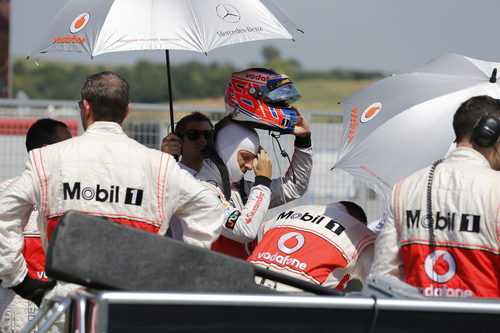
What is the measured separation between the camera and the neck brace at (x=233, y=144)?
17.3ft

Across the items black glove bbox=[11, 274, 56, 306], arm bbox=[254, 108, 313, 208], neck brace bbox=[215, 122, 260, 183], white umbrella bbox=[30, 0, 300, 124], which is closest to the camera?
black glove bbox=[11, 274, 56, 306]

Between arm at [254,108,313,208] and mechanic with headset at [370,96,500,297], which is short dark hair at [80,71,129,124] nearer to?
mechanic with headset at [370,96,500,297]


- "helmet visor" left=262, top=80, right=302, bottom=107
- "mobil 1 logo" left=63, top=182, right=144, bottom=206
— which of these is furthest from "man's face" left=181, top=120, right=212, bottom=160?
"mobil 1 logo" left=63, top=182, right=144, bottom=206

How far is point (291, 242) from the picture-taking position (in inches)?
193

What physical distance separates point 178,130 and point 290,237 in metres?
1.14

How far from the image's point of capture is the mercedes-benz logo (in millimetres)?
5246

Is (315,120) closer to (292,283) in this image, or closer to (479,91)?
(479,91)

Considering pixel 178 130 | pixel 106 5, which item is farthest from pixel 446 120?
pixel 106 5

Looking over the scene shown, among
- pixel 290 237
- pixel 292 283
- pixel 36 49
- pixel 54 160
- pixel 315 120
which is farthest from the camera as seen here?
pixel 315 120

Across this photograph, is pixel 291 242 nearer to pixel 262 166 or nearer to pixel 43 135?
pixel 262 166

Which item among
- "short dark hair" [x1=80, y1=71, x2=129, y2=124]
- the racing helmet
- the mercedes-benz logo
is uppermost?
the mercedes-benz logo

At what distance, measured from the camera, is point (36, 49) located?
5477mm

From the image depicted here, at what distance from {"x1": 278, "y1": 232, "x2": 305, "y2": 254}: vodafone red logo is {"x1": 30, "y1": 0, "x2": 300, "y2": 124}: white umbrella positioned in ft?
3.82

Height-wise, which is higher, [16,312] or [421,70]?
[421,70]
